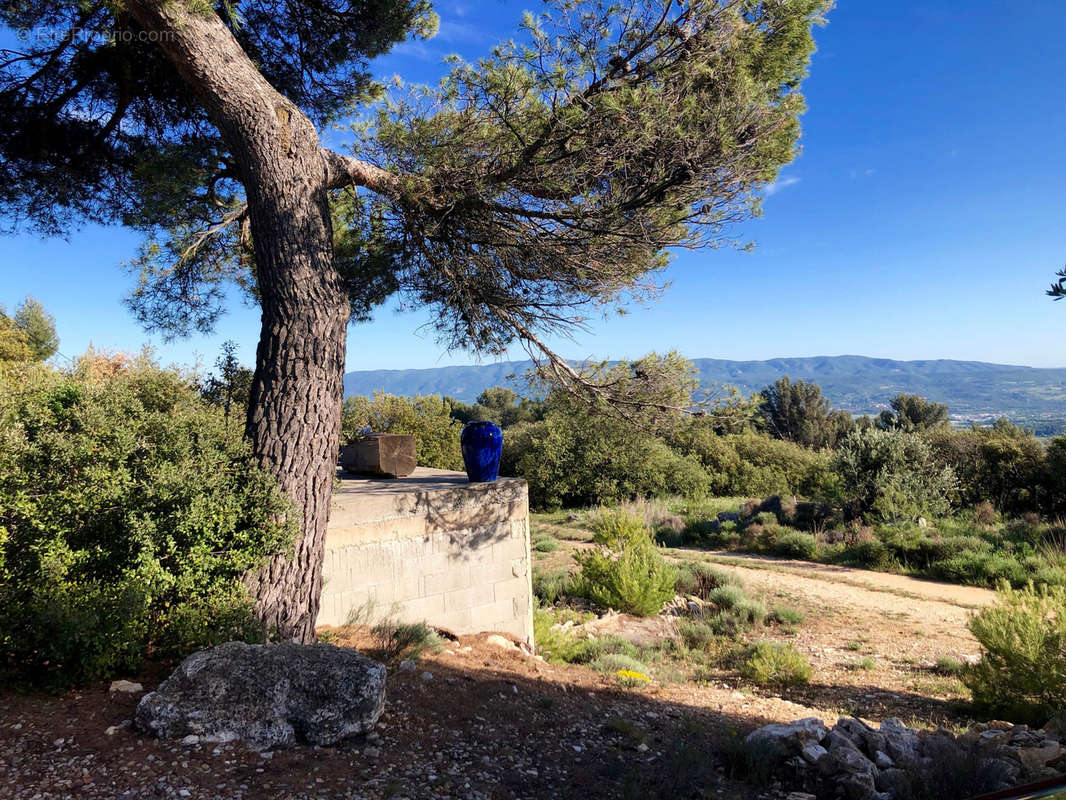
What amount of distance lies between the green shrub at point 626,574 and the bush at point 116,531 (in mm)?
4873

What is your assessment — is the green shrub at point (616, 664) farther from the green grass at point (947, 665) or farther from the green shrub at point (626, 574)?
the green grass at point (947, 665)

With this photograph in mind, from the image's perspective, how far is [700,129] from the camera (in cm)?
473

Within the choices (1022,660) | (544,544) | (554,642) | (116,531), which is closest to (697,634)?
(554,642)

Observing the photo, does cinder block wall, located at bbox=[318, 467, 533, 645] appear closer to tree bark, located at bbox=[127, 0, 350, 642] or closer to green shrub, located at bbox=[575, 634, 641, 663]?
green shrub, located at bbox=[575, 634, 641, 663]

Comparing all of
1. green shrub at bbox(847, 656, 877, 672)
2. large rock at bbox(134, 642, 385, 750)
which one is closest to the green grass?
green shrub at bbox(847, 656, 877, 672)

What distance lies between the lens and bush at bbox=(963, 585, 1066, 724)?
4.29m

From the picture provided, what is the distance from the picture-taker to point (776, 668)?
571 cm

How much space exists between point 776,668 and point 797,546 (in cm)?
627

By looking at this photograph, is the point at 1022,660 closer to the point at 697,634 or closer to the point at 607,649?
the point at 697,634

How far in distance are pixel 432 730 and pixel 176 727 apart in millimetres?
1256

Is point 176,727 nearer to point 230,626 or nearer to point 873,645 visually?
point 230,626

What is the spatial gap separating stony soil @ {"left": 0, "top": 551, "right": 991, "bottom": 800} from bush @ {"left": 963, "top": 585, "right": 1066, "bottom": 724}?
1.12ft

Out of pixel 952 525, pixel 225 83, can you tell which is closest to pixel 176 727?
pixel 225 83

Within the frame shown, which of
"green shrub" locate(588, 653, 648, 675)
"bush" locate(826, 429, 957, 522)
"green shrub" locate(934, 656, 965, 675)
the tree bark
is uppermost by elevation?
the tree bark
